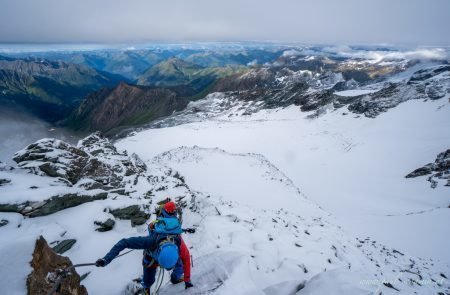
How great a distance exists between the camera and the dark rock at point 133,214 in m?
12.9

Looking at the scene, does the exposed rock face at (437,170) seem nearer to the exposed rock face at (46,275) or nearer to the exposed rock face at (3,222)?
the exposed rock face at (46,275)

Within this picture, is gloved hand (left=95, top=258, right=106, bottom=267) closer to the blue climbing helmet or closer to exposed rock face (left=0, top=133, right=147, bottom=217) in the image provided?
the blue climbing helmet

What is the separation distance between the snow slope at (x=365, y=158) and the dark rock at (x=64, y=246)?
54.8ft

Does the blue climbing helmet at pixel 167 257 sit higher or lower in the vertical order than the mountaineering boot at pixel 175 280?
higher

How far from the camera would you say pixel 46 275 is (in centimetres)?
608

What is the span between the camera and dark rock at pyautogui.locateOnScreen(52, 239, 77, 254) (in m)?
9.71

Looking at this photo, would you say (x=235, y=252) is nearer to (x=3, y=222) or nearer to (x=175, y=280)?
(x=175, y=280)

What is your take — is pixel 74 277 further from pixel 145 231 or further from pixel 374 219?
pixel 374 219

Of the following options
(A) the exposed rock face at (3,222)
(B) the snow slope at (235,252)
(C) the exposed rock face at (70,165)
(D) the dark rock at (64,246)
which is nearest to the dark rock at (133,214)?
(B) the snow slope at (235,252)

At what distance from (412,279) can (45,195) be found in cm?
1581

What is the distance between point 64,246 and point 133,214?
3601 mm

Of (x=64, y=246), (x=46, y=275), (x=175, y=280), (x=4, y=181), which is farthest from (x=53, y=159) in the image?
(x=175, y=280)

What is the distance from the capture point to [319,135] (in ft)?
172

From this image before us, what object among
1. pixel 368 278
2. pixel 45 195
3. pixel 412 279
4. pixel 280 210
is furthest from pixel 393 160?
pixel 45 195
